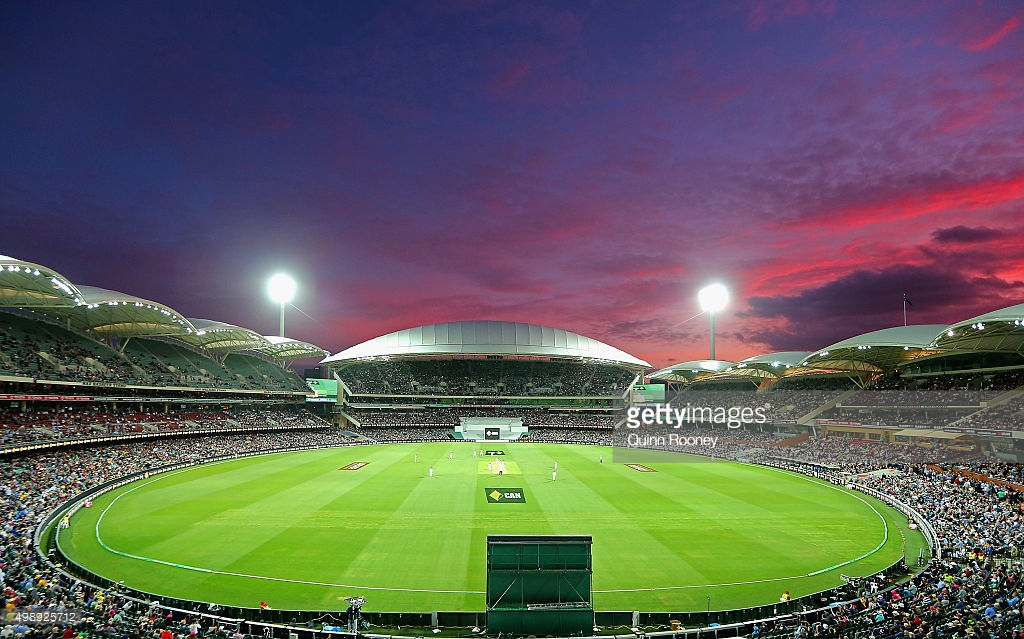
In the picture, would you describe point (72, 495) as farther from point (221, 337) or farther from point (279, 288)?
point (279, 288)

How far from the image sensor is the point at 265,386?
245 ft

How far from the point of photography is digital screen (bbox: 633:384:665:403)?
89.3 metres

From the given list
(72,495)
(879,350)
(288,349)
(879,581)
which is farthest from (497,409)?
(879,581)

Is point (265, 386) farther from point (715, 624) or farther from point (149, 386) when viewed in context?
point (715, 624)

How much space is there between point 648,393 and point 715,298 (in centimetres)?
2118

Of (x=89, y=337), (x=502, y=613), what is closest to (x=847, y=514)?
(x=502, y=613)

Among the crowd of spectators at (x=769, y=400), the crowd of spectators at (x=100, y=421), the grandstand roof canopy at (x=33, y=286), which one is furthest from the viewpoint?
the crowd of spectators at (x=769, y=400)

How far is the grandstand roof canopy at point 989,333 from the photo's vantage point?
30452 millimetres

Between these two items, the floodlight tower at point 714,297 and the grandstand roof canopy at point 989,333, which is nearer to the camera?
the grandstand roof canopy at point 989,333

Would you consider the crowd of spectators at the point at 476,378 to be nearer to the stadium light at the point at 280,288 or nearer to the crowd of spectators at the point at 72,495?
the stadium light at the point at 280,288

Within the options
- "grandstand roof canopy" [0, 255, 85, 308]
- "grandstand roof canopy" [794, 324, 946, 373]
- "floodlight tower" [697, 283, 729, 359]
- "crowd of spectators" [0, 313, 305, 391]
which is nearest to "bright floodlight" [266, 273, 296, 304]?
"crowd of spectators" [0, 313, 305, 391]

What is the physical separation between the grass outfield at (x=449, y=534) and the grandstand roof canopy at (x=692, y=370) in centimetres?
3367

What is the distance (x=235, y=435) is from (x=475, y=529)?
46.7 m

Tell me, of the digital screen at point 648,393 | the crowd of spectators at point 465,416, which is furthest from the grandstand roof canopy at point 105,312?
the digital screen at point 648,393
